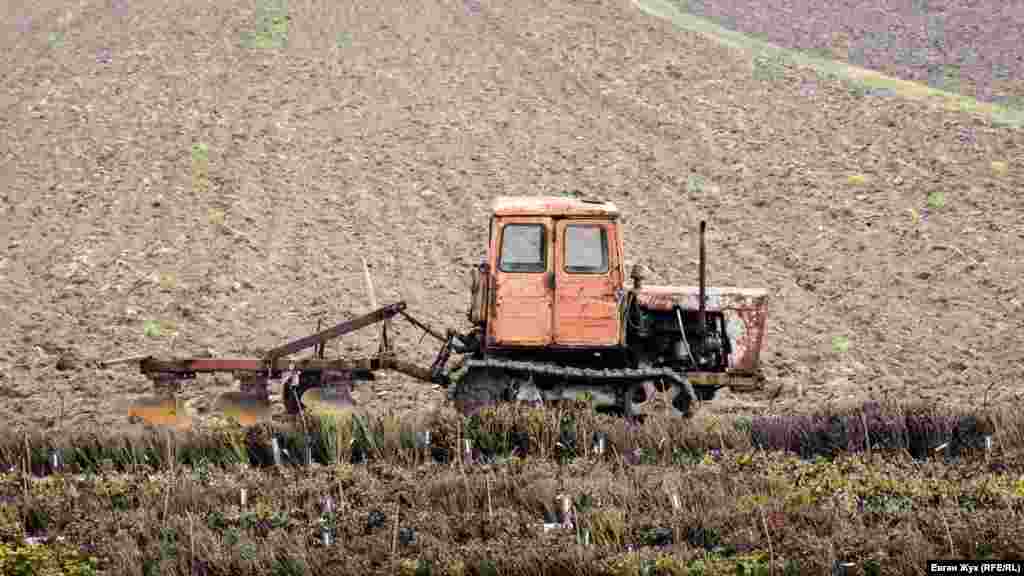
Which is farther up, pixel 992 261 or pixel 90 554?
pixel 992 261

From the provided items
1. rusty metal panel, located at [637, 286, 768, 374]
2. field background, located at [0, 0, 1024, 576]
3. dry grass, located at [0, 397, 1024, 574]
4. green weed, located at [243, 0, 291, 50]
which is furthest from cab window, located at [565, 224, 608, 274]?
green weed, located at [243, 0, 291, 50]

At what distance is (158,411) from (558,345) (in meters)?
4.30

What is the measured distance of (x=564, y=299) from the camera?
41.7 ft

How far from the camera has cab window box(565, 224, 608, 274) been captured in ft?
41.6

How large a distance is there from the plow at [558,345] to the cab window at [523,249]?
0.01 metres

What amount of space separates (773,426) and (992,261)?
30.5 feet

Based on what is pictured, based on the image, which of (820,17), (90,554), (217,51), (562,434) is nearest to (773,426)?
(562,434)

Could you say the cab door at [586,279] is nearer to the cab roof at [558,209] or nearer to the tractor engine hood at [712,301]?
the cab roof at [558,209]

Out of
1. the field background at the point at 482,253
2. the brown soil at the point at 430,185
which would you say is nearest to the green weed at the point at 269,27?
the field background at the point at 482,253

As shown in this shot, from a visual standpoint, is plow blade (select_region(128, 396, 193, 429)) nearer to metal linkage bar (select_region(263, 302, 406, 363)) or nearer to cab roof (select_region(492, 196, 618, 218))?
metal linkage bar (select_region(263, 302, 406, 363))

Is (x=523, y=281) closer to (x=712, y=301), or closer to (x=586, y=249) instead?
(x=586, y=249)

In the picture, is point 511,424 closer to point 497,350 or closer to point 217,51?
point 497,350

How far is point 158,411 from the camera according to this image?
1305 cm

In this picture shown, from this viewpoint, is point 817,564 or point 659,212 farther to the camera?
point 659,212
